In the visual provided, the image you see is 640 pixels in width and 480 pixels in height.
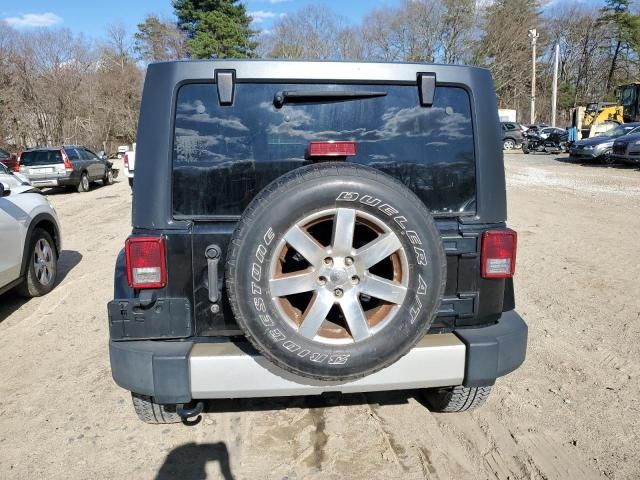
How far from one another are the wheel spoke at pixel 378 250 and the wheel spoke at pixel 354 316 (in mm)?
165

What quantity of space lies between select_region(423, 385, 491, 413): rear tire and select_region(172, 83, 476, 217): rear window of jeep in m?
1.30

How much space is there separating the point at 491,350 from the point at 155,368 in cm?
171

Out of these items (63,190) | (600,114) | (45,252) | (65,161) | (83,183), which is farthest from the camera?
(600,114)

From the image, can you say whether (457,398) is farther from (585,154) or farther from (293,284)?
(585,154)

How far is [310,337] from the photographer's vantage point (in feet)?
7.64

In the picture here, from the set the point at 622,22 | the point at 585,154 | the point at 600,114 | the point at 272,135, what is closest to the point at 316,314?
the point at 272,135

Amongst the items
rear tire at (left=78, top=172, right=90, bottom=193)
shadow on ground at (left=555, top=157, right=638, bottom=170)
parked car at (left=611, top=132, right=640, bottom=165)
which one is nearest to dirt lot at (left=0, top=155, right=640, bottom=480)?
rear tire at (left=78, top=172, right=90, bottom=193)

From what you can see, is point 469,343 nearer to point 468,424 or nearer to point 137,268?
point 468,424

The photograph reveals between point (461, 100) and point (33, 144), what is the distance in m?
36.3

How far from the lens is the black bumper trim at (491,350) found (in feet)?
8.52

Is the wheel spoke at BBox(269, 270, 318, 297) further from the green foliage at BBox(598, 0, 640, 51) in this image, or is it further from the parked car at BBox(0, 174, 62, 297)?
the green foliage at BBox(598, 0, 640, 51)

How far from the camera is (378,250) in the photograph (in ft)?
7.63

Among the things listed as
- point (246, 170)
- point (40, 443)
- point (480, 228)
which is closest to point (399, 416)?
point (480, 228)

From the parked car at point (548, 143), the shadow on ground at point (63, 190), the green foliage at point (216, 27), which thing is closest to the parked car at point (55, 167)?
the shadow on ground at point (63, 190)
